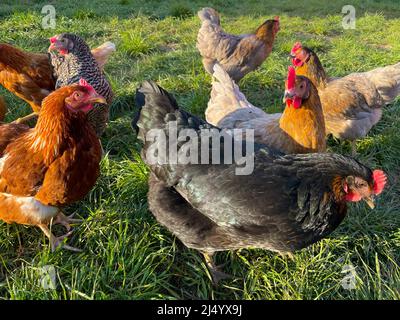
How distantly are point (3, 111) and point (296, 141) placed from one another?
118 inches

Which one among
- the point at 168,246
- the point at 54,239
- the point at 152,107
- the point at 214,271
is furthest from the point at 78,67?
the point at 214,271

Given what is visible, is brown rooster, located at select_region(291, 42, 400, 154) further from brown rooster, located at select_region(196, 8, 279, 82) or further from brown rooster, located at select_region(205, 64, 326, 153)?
brown rooster, located at select_region(196, 8, 279, 82)

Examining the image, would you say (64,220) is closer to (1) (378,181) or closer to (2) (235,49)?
(1) (378,181)

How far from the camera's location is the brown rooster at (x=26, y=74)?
3732 millimetres

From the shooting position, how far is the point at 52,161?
2412 millimetres

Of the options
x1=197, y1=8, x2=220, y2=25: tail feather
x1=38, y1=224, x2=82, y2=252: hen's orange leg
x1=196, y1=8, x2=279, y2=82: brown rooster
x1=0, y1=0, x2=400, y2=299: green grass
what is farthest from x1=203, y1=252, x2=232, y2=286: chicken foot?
x1=197, y1=8, x2=220, y2=25: tail feather

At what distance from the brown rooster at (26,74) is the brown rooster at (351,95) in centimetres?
302

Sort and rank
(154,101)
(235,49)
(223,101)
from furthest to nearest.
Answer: (235,49), (223,101), (154,101)

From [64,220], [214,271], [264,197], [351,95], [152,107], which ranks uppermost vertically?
[152,107]

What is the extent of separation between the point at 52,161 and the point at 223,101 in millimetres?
1996

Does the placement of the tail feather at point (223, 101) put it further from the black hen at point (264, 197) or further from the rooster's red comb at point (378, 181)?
the rooster's red comb at point (378, 181)

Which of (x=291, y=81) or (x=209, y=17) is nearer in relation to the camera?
(x=291, y=81)

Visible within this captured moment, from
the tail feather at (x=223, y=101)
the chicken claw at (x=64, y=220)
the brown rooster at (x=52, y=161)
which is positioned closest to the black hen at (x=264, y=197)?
the brown rooster at (x=52, y=161)

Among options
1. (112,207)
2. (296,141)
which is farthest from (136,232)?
(296,141)
